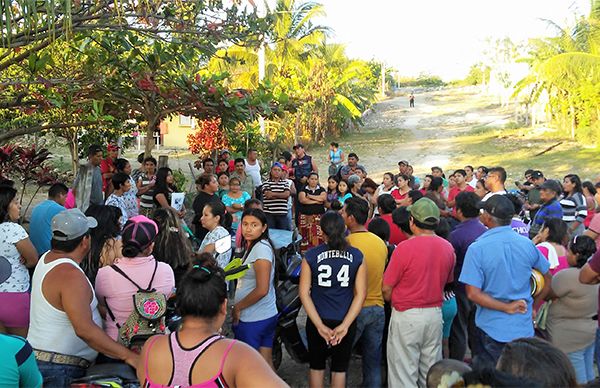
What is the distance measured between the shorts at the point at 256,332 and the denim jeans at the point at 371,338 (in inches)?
28.8

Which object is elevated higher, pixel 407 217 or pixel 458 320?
pixel 407 217

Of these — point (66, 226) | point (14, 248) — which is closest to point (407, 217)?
point (66, 226)

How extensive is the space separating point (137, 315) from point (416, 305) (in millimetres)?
2114

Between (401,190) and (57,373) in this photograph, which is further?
(401,190)

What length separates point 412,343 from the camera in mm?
4223

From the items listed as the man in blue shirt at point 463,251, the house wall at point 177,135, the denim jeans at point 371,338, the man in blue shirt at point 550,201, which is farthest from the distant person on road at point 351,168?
the house wall at point 177,135

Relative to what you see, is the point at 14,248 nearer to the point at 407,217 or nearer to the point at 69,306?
the point at 69,306

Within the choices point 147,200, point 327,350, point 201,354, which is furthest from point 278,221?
point 201,354

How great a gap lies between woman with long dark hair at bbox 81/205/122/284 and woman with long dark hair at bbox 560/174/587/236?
19.5 feet

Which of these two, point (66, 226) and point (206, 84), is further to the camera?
point (206, 84)

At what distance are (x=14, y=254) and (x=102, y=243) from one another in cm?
66

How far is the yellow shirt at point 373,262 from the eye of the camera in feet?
14.8

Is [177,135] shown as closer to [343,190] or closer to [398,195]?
[343,190]

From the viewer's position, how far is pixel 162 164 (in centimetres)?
1028
